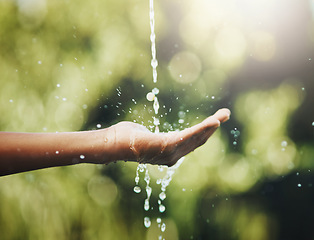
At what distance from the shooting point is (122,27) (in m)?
3.09

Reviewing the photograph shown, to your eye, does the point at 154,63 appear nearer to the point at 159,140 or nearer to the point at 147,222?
the point at 147,222

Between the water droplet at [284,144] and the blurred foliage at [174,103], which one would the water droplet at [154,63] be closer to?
the blurred foliage at [174,103]

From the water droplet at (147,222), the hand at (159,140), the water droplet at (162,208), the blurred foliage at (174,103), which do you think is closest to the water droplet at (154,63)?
the blurred foliage at (174,103)

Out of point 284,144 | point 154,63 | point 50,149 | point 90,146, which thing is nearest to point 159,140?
point 90,146

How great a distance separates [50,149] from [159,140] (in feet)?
1.23

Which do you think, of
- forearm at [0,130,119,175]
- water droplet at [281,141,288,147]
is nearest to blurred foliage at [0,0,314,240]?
water droplet at [281,141,288,147]

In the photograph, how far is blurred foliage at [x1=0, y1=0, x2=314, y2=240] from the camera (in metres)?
2.96

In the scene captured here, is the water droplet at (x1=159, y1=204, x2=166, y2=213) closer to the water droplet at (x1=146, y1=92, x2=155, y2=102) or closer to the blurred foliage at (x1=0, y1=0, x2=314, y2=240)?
the blurred foliage at (x1=0, y1=0, x2=314, y2=240)

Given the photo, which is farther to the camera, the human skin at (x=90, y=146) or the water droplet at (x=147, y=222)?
the water droplet at (x=147, y=222)

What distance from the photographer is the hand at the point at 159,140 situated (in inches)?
42.9

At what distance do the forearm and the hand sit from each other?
42 mm

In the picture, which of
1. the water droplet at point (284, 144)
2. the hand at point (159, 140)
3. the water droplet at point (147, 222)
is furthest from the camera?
the water droplet at point (284, 144)

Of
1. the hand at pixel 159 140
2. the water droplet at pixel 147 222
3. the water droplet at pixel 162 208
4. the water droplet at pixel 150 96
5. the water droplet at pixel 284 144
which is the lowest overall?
the water droplet at pixel 147 222

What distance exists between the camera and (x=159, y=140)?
3.68 ft
